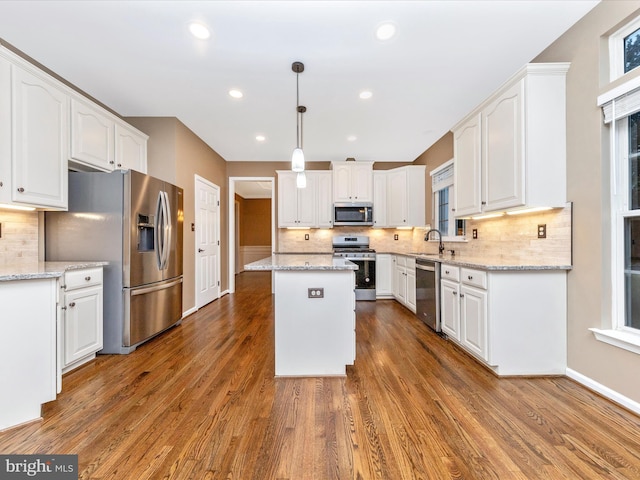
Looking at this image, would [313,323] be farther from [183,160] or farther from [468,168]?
[183,160]

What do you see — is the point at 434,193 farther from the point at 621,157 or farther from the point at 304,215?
the point at 621,157

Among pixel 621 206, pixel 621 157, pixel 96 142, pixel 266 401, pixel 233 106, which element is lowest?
pixel 266 401

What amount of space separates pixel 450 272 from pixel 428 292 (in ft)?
1.89

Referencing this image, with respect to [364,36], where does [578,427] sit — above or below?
below

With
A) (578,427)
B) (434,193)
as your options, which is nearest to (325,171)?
(434,193)

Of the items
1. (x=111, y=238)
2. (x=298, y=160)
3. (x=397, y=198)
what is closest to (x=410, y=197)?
(x=397, y=198)

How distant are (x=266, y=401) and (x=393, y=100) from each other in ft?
10.5

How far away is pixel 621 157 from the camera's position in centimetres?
189

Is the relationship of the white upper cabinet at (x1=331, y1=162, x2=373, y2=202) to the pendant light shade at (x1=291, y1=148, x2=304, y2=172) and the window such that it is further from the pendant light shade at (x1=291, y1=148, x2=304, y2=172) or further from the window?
the pendant light shade at (x1=291, y1=148, x2=304, y2=172)

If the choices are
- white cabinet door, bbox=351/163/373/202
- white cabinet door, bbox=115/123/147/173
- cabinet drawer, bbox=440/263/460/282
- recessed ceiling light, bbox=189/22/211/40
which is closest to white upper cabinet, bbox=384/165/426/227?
white cabinet door, bbox=351/163/373/202

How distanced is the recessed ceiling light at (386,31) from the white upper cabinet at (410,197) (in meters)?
3.10

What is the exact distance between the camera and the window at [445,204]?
400 centimetres

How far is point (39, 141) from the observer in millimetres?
2240

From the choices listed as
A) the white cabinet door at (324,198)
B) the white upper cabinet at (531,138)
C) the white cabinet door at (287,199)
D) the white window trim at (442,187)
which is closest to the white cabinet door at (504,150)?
the white upper cabinet at (531,138)
